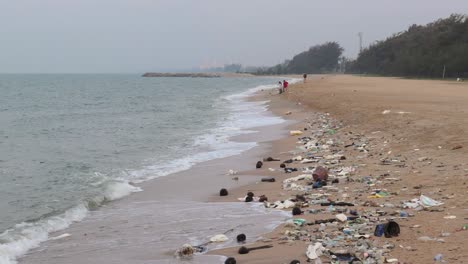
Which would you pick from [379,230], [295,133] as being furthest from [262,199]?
[295,133]

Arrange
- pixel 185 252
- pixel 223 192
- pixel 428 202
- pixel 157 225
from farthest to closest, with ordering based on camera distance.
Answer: pixel 223 192 < pixel 157 225 < pixel 428 202 < pixel 185 252

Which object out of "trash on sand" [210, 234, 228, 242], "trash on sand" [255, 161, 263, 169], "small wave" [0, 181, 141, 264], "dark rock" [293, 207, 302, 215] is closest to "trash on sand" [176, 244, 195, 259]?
"trash on sand" [210, 234, 228, 242]

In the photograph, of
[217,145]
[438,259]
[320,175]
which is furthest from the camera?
[217,145]

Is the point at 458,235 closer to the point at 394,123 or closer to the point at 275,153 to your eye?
the point at 275,153

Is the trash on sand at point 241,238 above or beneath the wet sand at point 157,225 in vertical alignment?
above

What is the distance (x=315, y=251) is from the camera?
5578mm

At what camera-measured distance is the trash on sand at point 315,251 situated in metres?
5.51

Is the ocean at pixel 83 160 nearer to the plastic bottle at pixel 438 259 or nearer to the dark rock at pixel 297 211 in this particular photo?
the dark rock at pixel 297 211

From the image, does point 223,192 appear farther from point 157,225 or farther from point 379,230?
point 379,230

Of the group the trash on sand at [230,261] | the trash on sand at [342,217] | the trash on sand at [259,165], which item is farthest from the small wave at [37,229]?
the trash on sand at [342,217]

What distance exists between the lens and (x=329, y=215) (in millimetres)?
7328

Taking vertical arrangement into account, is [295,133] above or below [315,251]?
below

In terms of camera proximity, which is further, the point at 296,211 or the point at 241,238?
the point at 296,211

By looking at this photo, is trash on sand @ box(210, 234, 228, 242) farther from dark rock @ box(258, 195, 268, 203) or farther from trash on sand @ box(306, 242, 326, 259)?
dark rock @ box(258, 195, 268, 203)
